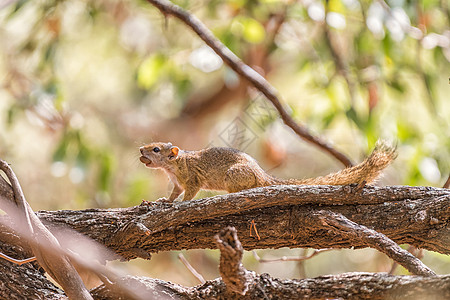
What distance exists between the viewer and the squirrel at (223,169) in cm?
366

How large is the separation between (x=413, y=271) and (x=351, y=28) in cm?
654

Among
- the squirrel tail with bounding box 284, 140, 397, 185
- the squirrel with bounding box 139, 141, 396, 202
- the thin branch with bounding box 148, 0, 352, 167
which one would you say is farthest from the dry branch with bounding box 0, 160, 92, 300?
the thin branch with bounding box 148, 0, 352, 167

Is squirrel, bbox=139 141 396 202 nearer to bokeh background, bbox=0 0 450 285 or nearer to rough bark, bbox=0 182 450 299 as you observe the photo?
rough bark, bbox=0 182 450 299

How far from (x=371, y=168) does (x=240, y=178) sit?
0.90 m

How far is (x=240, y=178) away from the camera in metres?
4.09

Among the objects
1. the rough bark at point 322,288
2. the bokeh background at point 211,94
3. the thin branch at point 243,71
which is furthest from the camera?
the bokeh background at point 211,94

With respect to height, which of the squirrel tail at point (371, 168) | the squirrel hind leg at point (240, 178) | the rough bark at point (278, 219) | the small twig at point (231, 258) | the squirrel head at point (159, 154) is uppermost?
the squirrel head at point (159, 154)

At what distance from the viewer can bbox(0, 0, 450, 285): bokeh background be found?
21.6 feet

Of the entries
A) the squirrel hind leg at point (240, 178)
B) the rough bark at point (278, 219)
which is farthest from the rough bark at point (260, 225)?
the squirrel hind leg at point (240, 178)

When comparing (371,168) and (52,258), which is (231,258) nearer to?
(52,258)

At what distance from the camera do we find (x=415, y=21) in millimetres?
6328

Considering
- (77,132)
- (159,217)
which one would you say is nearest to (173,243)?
(159,217)

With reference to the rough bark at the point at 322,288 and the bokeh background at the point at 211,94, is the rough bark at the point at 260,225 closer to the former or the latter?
the rough bark at the point at 322,288

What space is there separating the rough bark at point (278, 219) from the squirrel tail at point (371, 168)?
0.45 m
